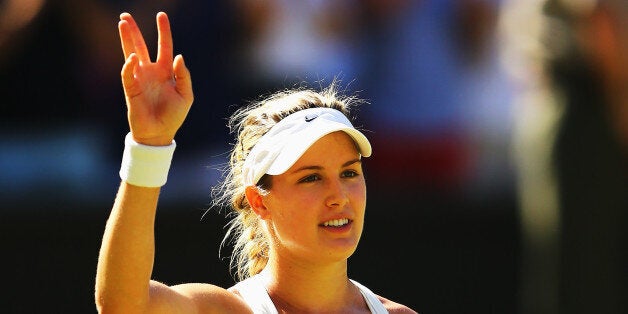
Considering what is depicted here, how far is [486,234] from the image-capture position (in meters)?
4.59

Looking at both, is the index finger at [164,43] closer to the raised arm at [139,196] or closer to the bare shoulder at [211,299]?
the raised arm at [139,196]

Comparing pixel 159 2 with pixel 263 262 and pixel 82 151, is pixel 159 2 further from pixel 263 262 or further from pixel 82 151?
pixel 263 262

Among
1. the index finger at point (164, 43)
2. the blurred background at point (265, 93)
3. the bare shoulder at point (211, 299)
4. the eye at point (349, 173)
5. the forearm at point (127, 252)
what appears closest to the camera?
the forearm at point (127, 252)

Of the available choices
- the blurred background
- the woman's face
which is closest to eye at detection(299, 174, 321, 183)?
the woman's face

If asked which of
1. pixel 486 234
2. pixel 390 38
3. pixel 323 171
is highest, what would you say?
pixel 390 38

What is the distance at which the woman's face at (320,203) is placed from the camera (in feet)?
8.73

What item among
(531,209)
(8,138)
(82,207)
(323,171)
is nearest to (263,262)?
(323,171)

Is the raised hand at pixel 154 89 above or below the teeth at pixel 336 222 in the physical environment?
above

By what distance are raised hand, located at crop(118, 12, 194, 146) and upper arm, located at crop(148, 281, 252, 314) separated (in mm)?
324

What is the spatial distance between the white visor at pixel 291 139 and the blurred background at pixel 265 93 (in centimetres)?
149

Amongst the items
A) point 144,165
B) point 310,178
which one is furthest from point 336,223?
point 144,165

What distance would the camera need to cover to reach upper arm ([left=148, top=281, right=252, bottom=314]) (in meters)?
2.28

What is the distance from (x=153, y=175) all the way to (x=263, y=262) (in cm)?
83

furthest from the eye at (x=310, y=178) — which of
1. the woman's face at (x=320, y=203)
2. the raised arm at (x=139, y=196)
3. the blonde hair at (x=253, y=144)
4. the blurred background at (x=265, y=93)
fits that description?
the blurred background at (x=265, y=93)
